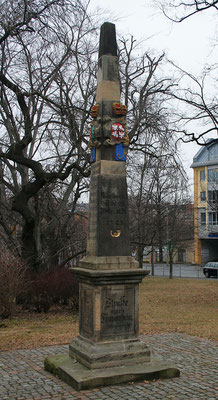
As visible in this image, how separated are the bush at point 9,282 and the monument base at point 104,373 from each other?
6.67 metres

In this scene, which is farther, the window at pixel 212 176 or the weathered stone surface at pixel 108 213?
the window at pixel 212 176

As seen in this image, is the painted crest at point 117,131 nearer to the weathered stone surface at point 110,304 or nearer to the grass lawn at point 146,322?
Result: the weathered stone surface at point 110,304

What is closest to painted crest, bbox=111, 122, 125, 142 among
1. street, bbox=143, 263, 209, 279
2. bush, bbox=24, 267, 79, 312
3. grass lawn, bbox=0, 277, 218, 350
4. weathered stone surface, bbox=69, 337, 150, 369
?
weathered stone surface, bbox=69, 337, 150, 369

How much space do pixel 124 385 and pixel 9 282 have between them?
795cm

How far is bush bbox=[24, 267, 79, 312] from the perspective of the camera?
15281 millimetres

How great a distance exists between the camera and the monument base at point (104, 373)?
6.30 meters

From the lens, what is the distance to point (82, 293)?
24.7 feet

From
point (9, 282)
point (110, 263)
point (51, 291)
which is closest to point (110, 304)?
point (110, 263)

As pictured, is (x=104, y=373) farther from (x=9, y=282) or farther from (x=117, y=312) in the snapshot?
(x=9, y=282)

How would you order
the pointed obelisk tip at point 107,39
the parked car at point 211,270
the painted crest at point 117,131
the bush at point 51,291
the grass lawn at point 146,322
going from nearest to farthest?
the painted crest at point 117,131
the pointed obelisk tip at point 107,39
the grass lawn at point 146,322
the bush at point 51,291
the parked car at point 211,270

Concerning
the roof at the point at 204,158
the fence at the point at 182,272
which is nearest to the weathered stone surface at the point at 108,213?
the fence at the point at 182,272

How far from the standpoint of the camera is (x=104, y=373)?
257 inches

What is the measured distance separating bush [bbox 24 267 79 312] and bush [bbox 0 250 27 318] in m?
1.01

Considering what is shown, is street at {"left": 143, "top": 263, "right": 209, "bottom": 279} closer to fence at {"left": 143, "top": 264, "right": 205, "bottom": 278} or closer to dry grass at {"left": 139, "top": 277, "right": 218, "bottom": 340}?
fence at {"left": 143, "top": 264, "right": 205, "bottom": 278}
